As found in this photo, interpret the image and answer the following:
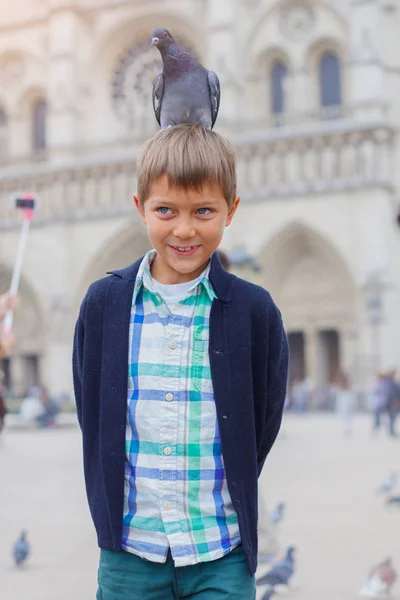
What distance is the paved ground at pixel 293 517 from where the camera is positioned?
513cm

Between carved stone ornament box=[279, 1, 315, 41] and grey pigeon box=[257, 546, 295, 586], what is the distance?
2313cm

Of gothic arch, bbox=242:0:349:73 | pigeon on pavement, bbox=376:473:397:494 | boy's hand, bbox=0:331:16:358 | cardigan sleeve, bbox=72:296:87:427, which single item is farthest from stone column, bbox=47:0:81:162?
cardigan sleeve, bbox=72:296:87:427

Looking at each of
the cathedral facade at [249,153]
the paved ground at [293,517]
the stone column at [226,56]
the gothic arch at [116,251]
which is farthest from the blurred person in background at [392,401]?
the gothic arch at [116,251]

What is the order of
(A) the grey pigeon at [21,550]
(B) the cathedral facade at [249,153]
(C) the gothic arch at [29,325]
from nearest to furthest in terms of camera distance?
(A) the grey pigeon at [21,550] < (B) the cathedral facade at [249,153] < (C) the gothic arch at [29,325]

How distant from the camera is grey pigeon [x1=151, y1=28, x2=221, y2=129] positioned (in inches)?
90.0

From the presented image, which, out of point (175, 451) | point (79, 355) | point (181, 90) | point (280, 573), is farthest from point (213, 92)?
point (280, 573)

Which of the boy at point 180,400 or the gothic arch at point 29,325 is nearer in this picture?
the boy at point 180,400

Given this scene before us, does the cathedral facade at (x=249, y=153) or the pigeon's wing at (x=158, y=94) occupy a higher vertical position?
the cathedral facade at (x=249, y=153)

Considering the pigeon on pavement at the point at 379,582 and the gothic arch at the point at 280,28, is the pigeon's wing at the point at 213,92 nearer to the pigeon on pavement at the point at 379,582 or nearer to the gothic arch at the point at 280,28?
the pigeon on pavement at the point at 379,582

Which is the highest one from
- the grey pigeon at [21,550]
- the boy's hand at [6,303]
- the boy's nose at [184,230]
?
the boy's nose at [184,230]

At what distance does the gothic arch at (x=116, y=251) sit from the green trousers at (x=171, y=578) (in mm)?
25201

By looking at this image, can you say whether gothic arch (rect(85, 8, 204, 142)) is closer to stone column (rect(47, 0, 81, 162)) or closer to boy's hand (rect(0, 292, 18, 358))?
stone column (rect(47, 0, 81, 162))

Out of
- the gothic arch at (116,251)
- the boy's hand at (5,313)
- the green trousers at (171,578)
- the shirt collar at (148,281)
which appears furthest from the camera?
the gothic arch at (116,251)

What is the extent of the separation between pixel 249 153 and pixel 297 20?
13.7ft
